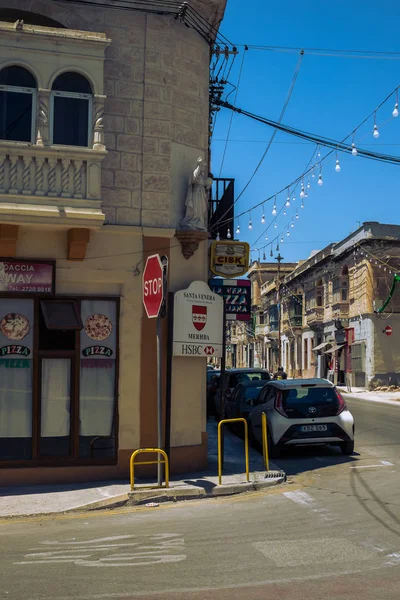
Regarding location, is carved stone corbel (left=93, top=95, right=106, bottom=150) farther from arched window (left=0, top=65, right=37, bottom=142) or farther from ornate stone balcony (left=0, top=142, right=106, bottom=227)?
arched window (left=0, top=65, right=37, bottom=142)

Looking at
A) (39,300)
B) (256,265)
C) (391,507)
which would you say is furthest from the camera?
(256,265)

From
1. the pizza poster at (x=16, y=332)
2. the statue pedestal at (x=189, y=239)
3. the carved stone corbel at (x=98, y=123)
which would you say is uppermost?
the carved stone corbel at (x=98, y=123)

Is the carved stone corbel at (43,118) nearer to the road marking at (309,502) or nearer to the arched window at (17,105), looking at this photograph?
the arched window at (17,105)

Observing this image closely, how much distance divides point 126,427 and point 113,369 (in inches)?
39.0

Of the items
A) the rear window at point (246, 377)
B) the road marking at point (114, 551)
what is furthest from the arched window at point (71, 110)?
the rear window at point (246, 377)

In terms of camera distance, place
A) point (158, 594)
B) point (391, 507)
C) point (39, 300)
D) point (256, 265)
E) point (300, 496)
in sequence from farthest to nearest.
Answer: point (256, 265), point (39, 300), point (300, 496), point (391, 507), point (158, 594)

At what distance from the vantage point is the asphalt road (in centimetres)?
602

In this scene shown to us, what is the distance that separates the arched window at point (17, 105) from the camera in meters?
11.7

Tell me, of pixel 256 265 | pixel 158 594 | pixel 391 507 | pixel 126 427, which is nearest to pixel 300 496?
pixel 391 507

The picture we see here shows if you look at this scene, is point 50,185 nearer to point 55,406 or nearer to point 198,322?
point 198,322

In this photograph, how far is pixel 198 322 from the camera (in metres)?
12.6

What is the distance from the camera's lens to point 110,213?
12375 mm

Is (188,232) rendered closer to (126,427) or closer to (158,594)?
(126,427)

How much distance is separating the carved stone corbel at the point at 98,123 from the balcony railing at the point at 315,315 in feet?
150
